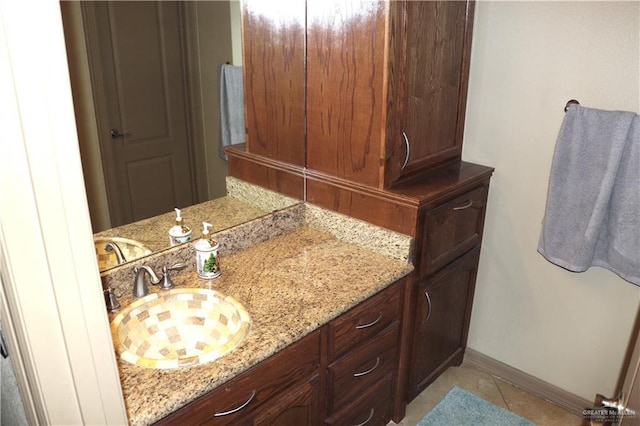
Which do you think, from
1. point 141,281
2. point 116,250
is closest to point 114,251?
point 116,250

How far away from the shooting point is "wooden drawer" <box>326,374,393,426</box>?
172 cm

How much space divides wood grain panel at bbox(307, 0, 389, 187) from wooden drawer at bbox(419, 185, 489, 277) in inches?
10.7

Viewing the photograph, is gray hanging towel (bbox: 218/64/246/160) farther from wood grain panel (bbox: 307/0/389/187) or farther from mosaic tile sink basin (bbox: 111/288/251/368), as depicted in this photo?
mosaic tile sink basin (bbox: 111/288/251/368)

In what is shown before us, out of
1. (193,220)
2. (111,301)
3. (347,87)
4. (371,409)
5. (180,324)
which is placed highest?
(347,87)

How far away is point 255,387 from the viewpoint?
4.25 feet

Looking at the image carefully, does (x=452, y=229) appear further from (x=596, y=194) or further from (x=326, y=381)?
(x=326, y=381)

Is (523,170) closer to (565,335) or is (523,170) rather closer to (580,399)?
(565,335)

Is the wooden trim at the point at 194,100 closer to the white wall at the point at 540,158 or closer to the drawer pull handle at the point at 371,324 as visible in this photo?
the drawer pull handle at the point at 371,324

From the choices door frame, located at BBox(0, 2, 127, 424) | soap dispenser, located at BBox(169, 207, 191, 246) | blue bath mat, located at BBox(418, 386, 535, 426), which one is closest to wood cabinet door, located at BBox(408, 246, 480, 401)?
blue bath mat, located at BBox(418, 386, 535, 426)

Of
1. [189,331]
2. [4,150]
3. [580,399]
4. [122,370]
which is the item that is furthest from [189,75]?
[580,399]

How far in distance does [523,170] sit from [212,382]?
152 cm

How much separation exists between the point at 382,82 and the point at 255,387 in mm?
1050

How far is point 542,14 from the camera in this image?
1.83 metres

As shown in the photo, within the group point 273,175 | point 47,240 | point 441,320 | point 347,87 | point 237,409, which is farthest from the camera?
point 441,320
